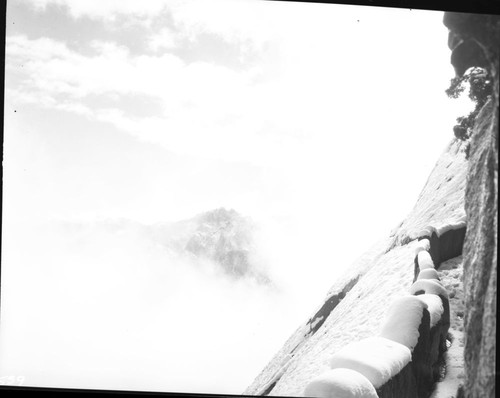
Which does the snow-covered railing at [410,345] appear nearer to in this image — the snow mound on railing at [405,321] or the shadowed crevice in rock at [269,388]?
the snow mound on railing at [405,321]

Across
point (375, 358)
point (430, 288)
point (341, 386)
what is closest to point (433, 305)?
point (430, 288)

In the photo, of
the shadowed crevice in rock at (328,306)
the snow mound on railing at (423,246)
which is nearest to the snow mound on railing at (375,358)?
the shadowed crevice in rock at (328,306)

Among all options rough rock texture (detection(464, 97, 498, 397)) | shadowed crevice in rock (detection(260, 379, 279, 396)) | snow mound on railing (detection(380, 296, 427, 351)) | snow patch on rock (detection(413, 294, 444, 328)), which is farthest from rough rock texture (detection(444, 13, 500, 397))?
shadowed crevice in rock (detection(260, 379, 279, 396))

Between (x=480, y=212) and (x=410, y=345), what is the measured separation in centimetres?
61

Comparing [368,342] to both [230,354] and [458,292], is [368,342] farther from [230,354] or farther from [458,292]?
[230,354]

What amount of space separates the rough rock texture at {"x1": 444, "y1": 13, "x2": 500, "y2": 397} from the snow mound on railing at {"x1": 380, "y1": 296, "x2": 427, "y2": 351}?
214mm

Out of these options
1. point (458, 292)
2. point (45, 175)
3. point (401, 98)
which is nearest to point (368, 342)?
point (458, 292)

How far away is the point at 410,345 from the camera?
7.02 ft

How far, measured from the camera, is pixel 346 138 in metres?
2.23

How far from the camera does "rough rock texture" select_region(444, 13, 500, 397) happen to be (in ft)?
6.95

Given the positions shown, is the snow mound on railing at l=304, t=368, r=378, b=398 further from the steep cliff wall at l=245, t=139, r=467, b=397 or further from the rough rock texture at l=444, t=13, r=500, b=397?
the rough rock texture at l=444, t=13, r=500, b=397

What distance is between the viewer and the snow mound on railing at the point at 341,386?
1.99m

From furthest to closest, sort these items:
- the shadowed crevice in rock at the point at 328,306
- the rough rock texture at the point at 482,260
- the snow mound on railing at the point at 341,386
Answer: the shadowed crevice in rock at the point at 328,306 → the rough rock texture at the point at 482,260 → the snow mound on railing at the point at 341,386

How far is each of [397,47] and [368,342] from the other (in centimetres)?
122
